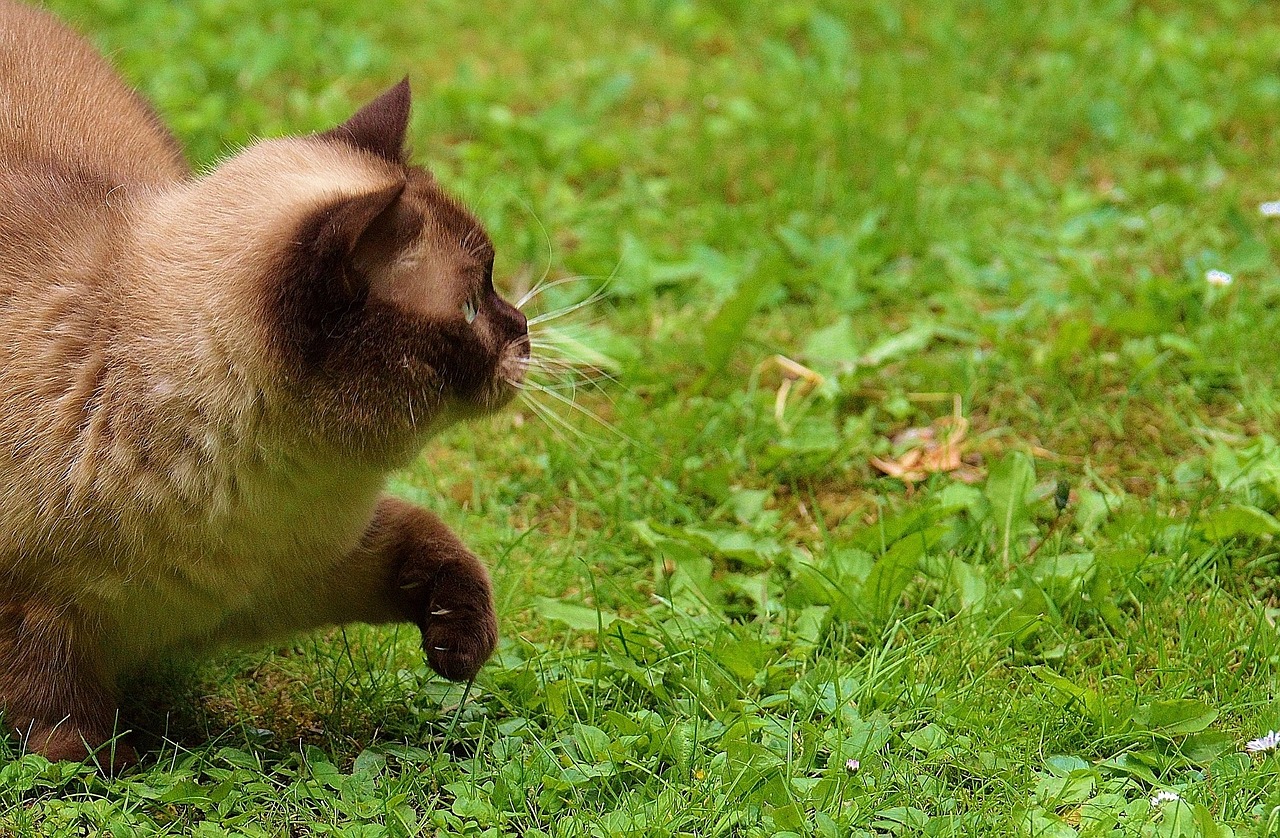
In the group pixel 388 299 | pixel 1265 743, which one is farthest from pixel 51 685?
pixel 1265 743

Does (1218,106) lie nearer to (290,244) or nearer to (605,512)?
(605,512)

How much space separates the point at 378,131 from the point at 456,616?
0.91m

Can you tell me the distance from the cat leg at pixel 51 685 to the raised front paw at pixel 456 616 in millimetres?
589

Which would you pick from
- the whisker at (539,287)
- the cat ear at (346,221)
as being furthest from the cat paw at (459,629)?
the cat ear at (346,221)

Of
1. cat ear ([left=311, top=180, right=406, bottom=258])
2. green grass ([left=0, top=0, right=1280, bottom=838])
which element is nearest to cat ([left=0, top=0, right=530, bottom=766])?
cat ear ([left=311, top=180, right=406, bottom=258])

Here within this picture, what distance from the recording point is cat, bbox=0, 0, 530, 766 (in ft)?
7.56

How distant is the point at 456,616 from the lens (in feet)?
9.02

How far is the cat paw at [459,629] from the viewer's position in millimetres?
2699

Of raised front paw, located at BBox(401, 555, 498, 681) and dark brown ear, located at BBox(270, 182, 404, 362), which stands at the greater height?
dark brown ear, located at BBox(270, 182, 404, 362)

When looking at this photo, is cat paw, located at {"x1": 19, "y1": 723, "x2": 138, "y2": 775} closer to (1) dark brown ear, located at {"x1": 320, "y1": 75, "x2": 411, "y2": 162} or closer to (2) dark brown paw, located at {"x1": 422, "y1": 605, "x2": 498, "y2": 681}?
(2) dark brown paw, located at {"x1": 422, "y1": 605, "x2": 498, "y2": 681}

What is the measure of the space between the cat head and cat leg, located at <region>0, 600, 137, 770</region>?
67cm

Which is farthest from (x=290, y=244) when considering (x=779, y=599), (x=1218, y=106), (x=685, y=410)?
(x=1218, y=106)

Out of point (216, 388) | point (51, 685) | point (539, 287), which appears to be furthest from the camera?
point (539, 287)

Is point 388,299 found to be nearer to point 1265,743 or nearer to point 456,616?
point 456,616
